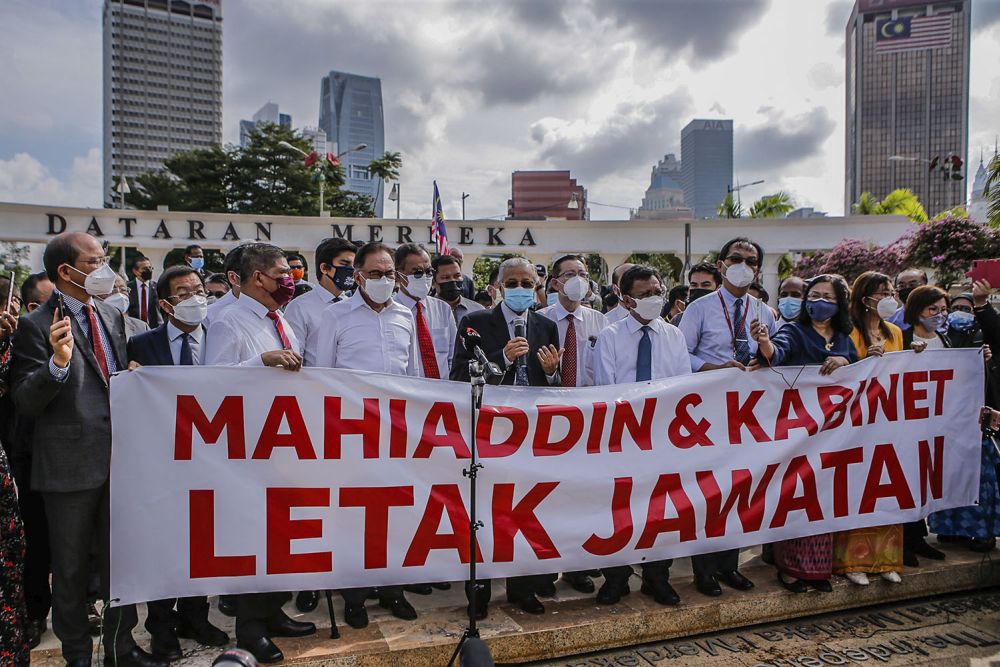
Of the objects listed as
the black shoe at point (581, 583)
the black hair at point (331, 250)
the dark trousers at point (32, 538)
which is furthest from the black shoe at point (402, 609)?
the black hair at point (331, 250)

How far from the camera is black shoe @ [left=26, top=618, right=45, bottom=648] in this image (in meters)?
3.52

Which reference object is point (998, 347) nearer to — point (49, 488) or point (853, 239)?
point (49, 488)

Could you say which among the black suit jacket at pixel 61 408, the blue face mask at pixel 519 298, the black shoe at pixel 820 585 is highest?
the blue face mask at pixel 519 298

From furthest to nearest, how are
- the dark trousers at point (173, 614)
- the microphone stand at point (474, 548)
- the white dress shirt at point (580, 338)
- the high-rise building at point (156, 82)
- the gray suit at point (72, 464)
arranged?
the high-rise building at point (156, 82) < the white dress shirt at point (580, 338) < the dark trousers at point (173, 614) < the gray suit at point (72, 464) < the microphone stand at point (474, 548)

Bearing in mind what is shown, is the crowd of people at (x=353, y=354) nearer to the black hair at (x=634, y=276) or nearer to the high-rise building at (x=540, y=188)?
the black hair at (x=634, y=276)

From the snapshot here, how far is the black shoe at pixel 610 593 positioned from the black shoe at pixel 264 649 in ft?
5.59

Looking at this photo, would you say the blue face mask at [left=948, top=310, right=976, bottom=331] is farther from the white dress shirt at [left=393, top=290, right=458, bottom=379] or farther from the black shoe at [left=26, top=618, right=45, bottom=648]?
the black shoe at [left=26, top=618, right=45, bottom=648]

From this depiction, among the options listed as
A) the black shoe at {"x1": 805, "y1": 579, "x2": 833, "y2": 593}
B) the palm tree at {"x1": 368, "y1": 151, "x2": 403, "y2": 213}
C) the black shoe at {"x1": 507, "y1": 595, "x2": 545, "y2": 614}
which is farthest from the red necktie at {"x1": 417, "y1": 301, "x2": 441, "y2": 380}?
the palm tree at {"x1": 368, "y1": 151, "x2": 403, "y2": 213}

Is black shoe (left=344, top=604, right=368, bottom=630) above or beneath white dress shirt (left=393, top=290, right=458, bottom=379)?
beneath

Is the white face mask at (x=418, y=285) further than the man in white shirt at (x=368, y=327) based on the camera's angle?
Yes

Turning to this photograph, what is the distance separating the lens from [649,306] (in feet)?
14.4

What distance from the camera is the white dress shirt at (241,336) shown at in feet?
12.1

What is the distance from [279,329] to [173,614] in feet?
4.84

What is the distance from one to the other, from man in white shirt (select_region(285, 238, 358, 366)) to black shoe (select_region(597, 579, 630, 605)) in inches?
89.2
